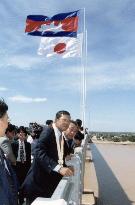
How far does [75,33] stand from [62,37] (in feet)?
2.00

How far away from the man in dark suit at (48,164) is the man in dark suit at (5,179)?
1.86 meters

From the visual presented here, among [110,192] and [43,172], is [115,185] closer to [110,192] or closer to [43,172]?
[110,192]

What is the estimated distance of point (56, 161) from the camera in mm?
5555

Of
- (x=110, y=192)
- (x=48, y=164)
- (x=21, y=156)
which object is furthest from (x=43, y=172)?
(x=110, y=192)

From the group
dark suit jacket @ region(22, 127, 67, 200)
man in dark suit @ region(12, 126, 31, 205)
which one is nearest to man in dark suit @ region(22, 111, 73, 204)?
dark suit jacket @ region(22, 127, 67, 200)

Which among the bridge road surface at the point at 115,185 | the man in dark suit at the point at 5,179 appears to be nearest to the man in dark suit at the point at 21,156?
the bridge road surface at the point at 115,185

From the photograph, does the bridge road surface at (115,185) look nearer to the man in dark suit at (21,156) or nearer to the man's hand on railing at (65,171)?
the man in dark suit at (21,156)

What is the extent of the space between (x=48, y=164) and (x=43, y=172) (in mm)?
222

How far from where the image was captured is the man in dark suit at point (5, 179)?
324cm

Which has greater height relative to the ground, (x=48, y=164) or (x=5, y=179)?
(x=5, y=179)

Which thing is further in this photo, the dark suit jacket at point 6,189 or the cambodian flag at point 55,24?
the cambodian flag at point 55,24

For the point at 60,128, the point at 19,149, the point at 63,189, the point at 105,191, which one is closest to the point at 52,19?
the point at 105,191

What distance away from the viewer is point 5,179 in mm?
3311

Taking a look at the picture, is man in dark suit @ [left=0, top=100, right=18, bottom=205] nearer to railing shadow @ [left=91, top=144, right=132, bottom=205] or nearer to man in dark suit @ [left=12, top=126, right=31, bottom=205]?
man in dark suit @ [left=12, top=126, right=31, bottom=205]
